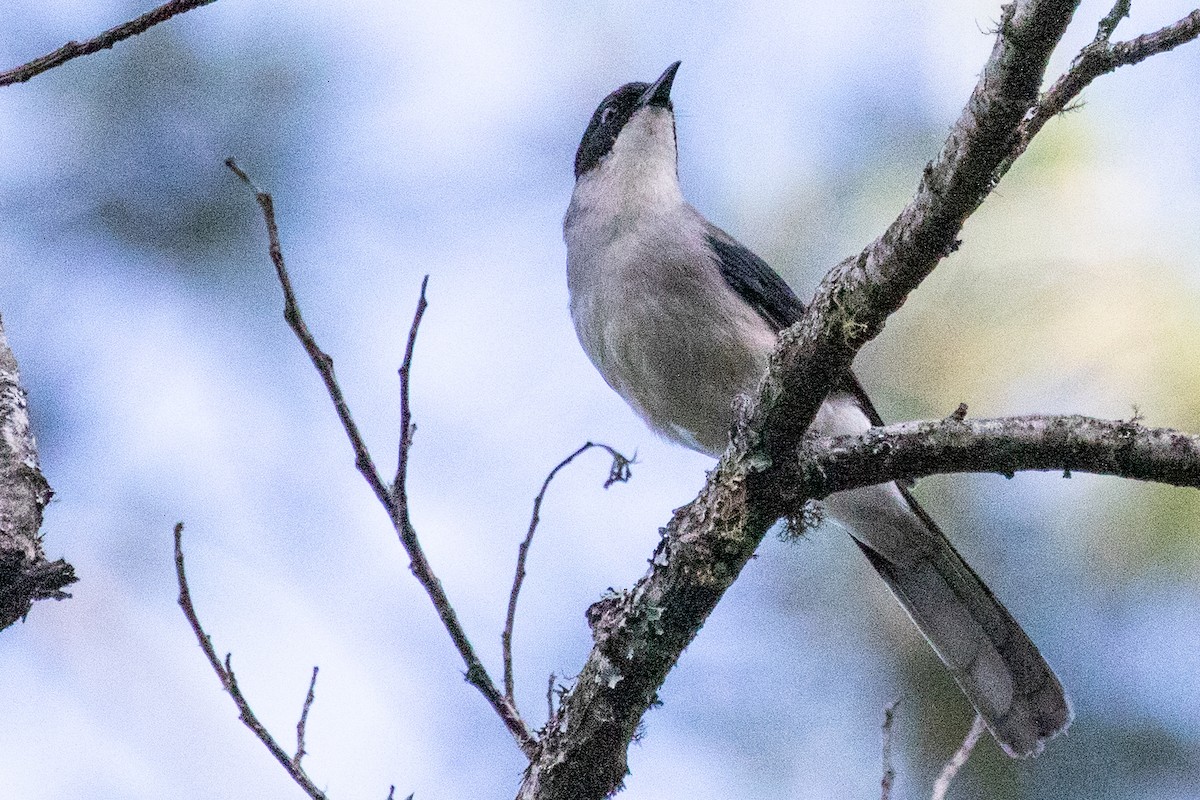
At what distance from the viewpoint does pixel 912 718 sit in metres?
6.18

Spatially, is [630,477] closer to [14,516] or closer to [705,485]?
[705,485]

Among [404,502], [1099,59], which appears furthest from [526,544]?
[1099,59]

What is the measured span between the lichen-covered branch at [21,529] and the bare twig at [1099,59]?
213 centimetres

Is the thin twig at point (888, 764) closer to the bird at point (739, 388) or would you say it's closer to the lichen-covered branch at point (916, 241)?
the bird at point (739, 388)

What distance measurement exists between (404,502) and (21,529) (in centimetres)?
99

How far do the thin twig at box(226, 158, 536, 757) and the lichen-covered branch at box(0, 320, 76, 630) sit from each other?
2.22ft

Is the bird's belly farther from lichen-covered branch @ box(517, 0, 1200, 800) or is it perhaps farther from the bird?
A: lichen-covered branch @ box(517, 0, 1200, 800)

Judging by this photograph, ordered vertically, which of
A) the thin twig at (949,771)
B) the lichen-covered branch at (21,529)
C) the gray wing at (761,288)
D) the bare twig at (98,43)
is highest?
the gray wing at (761,288)

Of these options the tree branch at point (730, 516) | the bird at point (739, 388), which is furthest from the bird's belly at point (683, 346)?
the tree branch at point (730, 516)

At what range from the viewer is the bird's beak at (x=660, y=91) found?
5.96 meters

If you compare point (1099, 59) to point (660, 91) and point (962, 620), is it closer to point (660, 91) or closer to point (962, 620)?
point (962, 620)

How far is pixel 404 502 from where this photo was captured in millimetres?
3385

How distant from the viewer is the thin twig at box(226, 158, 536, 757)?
3.20 metres

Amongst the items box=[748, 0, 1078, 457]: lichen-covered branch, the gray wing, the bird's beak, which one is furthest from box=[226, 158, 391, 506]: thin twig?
the bird's beak
